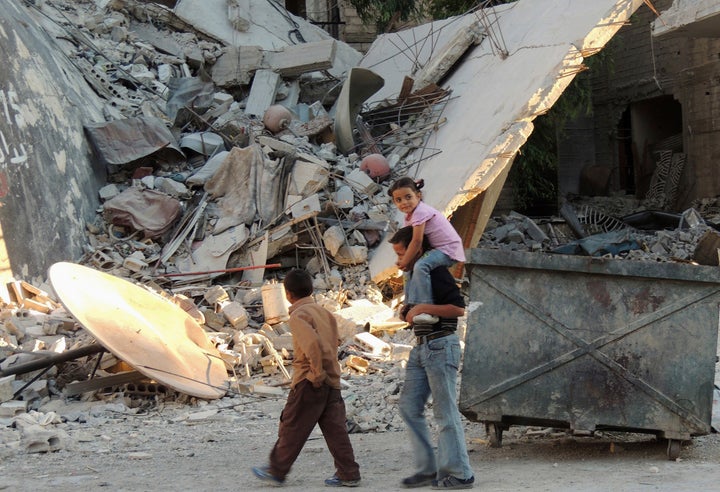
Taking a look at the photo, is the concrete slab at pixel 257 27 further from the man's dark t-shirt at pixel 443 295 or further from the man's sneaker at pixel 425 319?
the man's sneaker at pixel 425 319

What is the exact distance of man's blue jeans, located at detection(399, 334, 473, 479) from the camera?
4719mm

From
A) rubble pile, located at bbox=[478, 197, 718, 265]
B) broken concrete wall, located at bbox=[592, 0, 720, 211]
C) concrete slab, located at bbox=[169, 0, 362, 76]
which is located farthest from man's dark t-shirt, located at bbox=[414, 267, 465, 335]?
broken concrete wall, located at bbox=[592, 0, 720, 211]

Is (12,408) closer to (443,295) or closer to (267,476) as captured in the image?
(267,476)

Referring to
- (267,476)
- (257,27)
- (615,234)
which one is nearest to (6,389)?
(267,476)

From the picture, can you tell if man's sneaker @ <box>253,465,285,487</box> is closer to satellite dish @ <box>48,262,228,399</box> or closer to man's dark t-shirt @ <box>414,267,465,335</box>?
man's dark t-shirt @ <box>414,267,465,335</box>

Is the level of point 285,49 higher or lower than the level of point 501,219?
higher

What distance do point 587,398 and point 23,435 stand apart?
11.8ft

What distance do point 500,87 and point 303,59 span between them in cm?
366

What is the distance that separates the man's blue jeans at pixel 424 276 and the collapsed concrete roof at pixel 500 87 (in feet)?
17.6

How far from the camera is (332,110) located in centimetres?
1422

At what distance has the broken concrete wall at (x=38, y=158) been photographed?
10141 millimetres

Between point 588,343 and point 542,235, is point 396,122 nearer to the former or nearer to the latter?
point 542,235

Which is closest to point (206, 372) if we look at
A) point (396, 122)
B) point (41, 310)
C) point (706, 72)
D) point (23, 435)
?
point (23, 435)

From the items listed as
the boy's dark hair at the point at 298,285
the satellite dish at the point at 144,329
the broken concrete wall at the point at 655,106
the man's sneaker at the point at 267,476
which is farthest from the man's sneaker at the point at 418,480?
the broken concrete wall at the point at 655,106
